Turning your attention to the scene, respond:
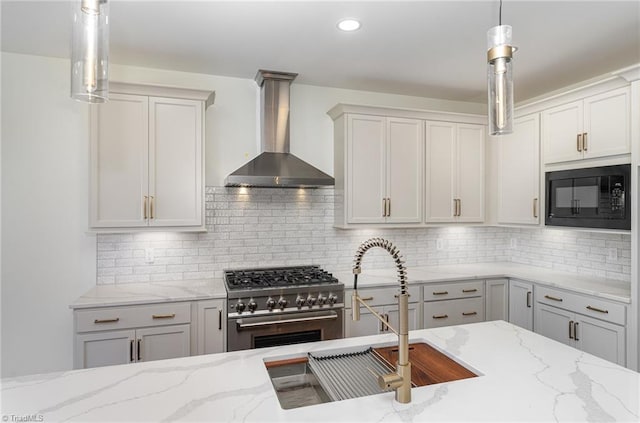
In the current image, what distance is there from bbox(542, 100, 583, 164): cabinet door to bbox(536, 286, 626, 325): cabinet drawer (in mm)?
1118

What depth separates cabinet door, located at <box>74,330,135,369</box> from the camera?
250 cm

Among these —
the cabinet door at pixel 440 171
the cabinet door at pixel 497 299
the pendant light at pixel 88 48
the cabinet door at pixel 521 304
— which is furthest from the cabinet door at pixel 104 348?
the cabinet door at pixel 521 304

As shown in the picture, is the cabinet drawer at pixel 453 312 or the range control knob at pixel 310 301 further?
the cabinet drawer at pixel 453 312

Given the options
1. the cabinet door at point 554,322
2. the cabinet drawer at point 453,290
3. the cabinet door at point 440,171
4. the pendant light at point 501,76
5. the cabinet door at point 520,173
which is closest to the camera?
the pendant light at point 501,76

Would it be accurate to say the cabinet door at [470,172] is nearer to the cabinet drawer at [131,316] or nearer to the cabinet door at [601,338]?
the cabinet door at [601,338]

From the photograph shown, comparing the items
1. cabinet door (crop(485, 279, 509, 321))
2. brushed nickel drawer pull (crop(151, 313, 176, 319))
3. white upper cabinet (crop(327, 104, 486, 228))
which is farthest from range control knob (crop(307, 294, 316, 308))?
cabinet door (crop(485, 279, 509, 321))

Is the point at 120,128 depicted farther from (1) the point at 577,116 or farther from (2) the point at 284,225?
(1) the point at 577,116

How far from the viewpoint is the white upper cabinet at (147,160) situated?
2.75m

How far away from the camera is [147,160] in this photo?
2.85 m

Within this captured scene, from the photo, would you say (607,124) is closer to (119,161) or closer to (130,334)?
(119,161)

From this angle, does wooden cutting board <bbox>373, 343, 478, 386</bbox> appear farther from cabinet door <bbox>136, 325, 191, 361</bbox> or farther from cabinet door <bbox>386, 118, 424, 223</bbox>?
cabinet door <bbox>386, 118, 424, 223</bbox>

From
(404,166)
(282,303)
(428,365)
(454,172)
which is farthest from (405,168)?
(428,365)

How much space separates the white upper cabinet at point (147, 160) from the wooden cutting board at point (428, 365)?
76.7 inches

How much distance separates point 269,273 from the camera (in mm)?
3246
